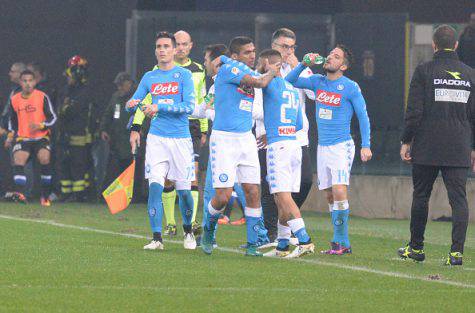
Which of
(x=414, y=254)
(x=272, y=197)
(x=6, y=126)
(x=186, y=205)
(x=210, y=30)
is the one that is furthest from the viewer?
(x=210, y=30)

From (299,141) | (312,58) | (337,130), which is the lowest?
(299,141)

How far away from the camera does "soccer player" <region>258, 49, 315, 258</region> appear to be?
12.2 metres

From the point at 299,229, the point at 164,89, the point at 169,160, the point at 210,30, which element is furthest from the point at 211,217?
the point at 210,30

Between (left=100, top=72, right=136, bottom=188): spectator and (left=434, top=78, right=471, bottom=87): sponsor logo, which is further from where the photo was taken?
(left=100, top=72, right=136, bottom=188): spectator

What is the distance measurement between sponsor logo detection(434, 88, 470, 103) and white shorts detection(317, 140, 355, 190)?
1.39 meters

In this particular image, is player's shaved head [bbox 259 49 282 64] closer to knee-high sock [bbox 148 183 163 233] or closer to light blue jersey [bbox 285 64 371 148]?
light blue jersey [bbox 285 64 371 148]

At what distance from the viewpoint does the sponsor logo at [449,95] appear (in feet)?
38.9

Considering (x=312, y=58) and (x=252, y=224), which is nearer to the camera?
(x=312, y=58)

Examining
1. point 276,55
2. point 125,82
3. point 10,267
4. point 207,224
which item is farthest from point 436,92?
point 125,82

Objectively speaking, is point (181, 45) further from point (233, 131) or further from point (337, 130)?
point (233, 131)

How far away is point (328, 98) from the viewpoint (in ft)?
42.9

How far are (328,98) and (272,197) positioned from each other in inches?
59.6

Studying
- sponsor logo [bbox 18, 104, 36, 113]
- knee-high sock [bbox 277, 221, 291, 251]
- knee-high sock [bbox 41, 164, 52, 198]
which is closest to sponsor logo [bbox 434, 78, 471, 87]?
knee-high sock [bbox 277, 221, 291, 251]

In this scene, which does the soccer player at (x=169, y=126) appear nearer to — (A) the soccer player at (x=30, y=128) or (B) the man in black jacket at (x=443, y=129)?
(B) the man in black jacket at (x=443, y=129)
